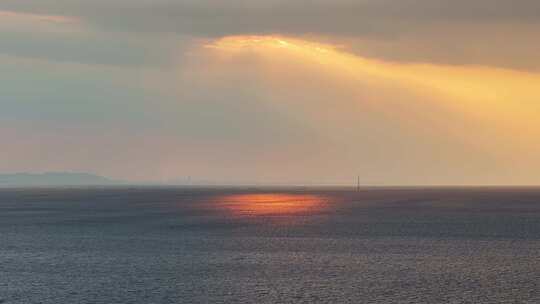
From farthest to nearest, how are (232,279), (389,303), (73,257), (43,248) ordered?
(43,248), (73,257), (232,279), (389,303)

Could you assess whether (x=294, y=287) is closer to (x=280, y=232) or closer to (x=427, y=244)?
(x=427, y=244)

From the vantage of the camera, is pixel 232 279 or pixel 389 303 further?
pixel 232 279

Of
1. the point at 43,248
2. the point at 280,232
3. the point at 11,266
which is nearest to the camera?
the point at 11,266

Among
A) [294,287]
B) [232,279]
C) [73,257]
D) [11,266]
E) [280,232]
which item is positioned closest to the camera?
[294,287]

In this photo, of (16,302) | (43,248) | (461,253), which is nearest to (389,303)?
(16,302)

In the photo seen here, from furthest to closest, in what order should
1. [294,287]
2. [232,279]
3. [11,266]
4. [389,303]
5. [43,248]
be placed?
[43,248] → [11,266] → [232,279] → [294,287] → [389,303]

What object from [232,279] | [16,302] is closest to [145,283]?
[232,279]

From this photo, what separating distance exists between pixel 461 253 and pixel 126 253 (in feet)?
131

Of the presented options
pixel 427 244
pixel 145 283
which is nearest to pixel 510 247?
pixel 427 244

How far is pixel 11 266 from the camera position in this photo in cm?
7125

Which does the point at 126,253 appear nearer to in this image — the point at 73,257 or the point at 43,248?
the point at 73,257

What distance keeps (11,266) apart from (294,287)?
103ft

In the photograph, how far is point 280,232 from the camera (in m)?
113

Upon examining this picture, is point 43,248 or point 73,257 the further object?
point 43,248
